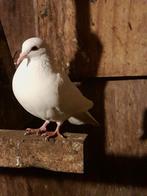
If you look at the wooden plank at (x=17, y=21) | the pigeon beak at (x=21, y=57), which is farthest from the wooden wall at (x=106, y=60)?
the pigeon beak at (x=21, y=57)

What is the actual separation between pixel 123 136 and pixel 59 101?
0.83 feet

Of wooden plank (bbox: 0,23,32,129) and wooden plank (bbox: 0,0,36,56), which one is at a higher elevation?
wooden plank (bbox: 0,0,36,56)

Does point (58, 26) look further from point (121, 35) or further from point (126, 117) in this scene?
point (126, 117)

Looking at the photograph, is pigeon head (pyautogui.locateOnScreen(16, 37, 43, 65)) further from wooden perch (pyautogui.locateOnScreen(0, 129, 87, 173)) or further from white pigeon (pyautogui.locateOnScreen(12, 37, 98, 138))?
wooden perch (pyautogui.locateOnScreen(0, 129, 87, 173))

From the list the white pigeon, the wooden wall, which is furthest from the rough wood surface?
the white pigeon

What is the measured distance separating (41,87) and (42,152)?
0.11 meters

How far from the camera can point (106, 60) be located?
104 centimetres

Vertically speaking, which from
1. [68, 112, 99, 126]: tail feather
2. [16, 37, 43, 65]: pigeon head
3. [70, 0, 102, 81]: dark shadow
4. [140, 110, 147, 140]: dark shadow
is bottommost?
[140, 110, 147, 140]: dark shadow

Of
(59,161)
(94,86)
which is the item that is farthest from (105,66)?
(59,161)

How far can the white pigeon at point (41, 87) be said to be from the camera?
2.91 feet

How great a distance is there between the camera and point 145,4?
991 mm

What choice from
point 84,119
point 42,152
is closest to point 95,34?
point 84,119

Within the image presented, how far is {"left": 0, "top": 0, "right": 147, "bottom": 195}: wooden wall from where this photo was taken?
1.02 meters

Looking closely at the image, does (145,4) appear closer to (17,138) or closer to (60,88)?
(60,88)
